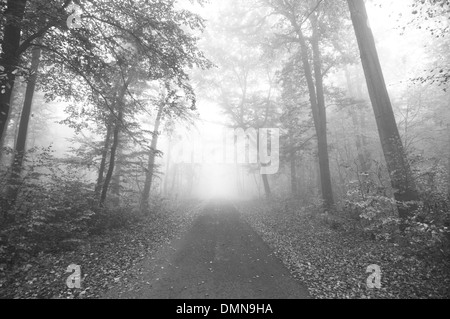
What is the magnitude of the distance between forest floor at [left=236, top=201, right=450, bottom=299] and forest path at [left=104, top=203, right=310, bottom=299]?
19.4 inches

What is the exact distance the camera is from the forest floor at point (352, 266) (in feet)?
15.3

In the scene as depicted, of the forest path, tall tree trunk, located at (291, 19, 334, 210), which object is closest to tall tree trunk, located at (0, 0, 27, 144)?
the forest path

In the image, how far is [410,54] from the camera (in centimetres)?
2188

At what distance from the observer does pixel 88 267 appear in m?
5.77

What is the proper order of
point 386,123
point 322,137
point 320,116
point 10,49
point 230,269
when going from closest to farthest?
point 10,49 < point 230,269 < point 386,123 < point 322,137 < point 320,116

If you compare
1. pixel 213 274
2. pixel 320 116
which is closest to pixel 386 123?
pixel 320 116

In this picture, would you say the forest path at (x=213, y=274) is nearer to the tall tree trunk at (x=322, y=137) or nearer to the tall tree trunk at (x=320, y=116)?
the tall tree trunk at (x=322, y=137)

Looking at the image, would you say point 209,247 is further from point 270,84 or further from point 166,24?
point 270,84

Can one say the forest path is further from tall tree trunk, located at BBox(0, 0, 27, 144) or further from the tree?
the tree

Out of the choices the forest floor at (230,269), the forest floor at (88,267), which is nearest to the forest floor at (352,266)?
the forest floor at (230,269)

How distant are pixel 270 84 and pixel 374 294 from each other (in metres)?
19.2

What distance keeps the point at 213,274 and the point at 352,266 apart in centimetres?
361

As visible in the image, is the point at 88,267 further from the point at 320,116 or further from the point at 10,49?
the point at 320,116
